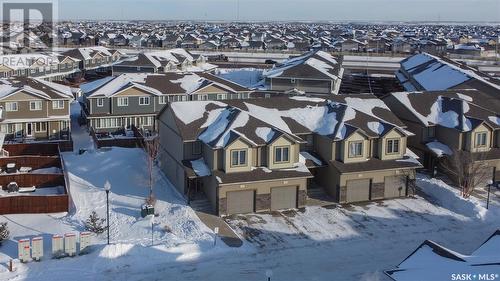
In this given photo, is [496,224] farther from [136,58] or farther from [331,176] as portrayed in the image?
[136,58]

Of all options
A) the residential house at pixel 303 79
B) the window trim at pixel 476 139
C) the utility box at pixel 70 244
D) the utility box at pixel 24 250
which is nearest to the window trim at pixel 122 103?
the residential house at pixel 303 79

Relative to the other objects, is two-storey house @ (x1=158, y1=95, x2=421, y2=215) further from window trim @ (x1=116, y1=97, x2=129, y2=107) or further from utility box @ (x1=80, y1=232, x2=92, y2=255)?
window trim @ (x1=116, y1=97, x2=129, y2=107)

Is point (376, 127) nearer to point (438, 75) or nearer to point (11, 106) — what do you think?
point (438, 75)

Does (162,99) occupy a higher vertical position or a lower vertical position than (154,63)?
lower

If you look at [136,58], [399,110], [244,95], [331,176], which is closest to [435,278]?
[331,176]

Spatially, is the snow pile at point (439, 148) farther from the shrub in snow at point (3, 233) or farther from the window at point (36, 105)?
the window at point (36, 105)

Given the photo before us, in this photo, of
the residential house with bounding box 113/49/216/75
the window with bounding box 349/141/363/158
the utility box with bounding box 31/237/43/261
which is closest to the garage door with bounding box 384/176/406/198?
the window with bounding box 349/141/363/158

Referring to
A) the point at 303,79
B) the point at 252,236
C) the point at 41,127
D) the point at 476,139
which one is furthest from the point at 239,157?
the point at 303,79
